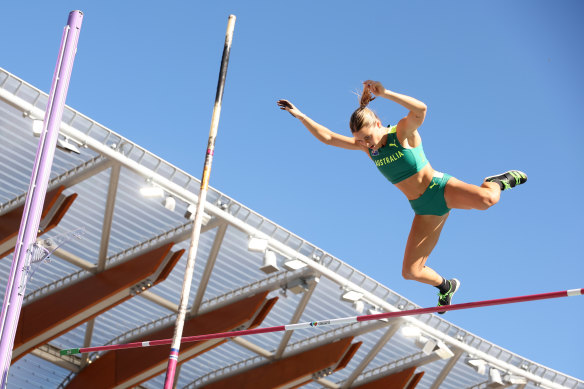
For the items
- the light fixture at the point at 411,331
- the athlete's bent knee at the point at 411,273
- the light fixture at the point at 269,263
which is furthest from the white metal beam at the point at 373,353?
the athlete's bent knee at the point at 411,273

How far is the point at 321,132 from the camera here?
8305mm

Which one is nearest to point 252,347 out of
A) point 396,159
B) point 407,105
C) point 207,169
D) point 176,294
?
point 176,294

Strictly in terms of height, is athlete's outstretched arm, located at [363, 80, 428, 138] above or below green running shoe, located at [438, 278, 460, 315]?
above

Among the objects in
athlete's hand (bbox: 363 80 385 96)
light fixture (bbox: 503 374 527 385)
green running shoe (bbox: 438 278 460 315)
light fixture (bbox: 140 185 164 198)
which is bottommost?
green running shoe (bbox: 438 278 460 315)

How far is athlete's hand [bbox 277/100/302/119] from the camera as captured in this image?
8.36 meters

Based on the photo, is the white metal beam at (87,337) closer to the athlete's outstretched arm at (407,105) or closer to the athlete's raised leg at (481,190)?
the athlete's raised leg at (481,190)

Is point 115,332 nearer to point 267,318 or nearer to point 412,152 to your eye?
point 267,318

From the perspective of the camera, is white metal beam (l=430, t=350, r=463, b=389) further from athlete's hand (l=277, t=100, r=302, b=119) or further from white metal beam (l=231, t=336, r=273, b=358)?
athlete's hand (l=277, t=100, r=302, b=119)

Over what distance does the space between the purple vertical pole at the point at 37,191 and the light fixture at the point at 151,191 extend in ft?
23.5

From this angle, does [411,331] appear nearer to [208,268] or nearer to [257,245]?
[257,245]

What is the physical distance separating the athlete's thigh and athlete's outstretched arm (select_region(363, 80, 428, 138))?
1026 millimetres

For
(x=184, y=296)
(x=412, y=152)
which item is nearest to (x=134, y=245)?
(x=184, y=296)

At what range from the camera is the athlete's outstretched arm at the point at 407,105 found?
6887 mm

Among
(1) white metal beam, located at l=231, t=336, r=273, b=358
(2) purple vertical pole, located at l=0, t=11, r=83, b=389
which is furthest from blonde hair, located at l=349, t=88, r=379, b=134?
(1) white metal beam, located at l=231, t=336, r=273, b=358
